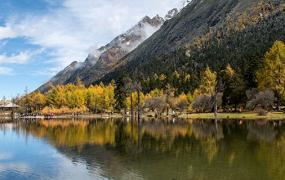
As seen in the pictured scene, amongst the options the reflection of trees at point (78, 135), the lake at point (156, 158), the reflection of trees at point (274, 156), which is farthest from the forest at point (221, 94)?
the reflection of trees at point (274, 156)

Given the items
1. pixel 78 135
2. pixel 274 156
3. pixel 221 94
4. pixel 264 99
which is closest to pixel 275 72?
pixel 264 99

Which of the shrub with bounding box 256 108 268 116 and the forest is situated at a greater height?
the forest

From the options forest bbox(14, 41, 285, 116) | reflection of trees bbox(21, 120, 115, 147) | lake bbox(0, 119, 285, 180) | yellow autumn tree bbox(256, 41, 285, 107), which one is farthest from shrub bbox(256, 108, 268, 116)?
reflection of trees bbox(21, 120, 115, 147)

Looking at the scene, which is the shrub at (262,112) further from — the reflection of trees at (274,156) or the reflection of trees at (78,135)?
the reflection of trees at (274,156)

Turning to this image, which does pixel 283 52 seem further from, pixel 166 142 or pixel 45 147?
pixel 45 147

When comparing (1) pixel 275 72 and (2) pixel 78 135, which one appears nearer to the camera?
(2) pixel 78 135

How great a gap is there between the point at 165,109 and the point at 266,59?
5752 cm

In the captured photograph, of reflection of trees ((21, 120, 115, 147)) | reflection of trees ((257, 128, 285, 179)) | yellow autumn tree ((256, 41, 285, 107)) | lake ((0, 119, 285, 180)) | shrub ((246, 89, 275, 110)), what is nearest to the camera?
reflection of trees ((257, 128, 285, 179))

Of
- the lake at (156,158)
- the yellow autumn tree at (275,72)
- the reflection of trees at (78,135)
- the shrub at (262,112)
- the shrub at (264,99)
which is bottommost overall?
the lake at (156,158)

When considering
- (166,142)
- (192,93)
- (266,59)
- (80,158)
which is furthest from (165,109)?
(80,158)

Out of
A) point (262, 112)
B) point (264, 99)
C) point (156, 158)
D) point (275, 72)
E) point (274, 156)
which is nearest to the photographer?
point (274, 156)

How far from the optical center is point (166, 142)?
2566 inches

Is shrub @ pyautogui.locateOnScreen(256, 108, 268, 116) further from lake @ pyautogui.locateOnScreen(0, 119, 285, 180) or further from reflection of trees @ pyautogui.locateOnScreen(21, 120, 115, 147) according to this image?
reflection of trees @ pyautogui.locateOnScreen(21, 120, 115, 147)

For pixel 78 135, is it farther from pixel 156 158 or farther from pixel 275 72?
pixel 275 72
